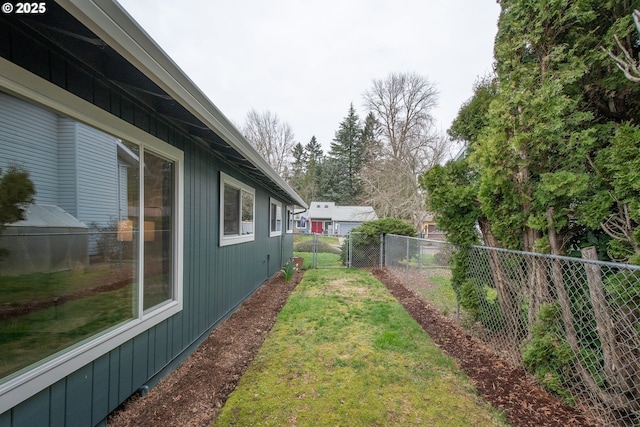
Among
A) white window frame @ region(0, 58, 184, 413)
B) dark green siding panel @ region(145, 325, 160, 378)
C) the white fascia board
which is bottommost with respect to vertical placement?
dark green siding panel @ region(145, 325, 160, 378)

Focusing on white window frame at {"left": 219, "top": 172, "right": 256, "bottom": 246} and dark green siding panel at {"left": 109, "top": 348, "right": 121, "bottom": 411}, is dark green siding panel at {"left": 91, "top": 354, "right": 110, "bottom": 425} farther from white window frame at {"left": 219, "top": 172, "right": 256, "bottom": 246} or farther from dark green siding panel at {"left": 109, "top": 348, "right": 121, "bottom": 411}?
white window frame at {"left": 219, "top": 172, "right": 256, "bottom": 246}

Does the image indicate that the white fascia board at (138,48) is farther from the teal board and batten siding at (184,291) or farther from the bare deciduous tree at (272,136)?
the bare deciduous tree at (272,136)

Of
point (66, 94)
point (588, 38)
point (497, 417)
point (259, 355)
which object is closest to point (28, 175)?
point (66, 94)

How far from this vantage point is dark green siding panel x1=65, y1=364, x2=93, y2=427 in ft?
5.67

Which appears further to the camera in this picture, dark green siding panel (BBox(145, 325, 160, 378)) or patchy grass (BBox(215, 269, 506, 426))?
dark green siding panel (BBox(145, 325, 160, 378))

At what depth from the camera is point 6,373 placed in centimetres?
146

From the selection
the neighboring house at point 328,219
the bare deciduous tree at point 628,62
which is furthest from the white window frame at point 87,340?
the neighboring house at point 328,219

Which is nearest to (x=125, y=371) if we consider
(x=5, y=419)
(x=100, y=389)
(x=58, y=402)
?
(x=100, y=389)

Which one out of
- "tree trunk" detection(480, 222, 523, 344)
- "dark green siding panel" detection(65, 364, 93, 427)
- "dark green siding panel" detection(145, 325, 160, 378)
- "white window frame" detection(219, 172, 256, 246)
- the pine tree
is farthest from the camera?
the pine tree

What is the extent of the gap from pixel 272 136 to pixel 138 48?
2583cm

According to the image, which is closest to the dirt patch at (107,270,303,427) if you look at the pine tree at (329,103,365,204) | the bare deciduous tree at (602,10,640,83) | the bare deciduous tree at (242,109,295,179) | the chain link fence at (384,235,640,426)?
the chain link fence at (384,235,640,426)

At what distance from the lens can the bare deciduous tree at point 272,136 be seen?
25484mm

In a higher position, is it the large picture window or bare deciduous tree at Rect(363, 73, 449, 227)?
bare deciduous tree at Rect(363, 73, 449, 227)

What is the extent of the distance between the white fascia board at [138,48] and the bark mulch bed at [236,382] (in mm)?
2430
